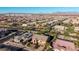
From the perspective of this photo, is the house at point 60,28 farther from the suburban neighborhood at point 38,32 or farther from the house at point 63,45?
the house at point 63,45

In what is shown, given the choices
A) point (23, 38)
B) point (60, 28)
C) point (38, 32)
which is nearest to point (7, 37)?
point (23, 38)

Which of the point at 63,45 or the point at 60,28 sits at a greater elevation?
the point at 60,28

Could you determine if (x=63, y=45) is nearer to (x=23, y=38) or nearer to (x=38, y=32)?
(x=38, y=32)

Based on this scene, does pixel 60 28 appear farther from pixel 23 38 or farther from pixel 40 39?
pixel 23 38

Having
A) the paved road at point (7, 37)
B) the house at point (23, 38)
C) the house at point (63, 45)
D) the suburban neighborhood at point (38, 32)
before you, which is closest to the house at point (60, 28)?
the suburban neighborhood at point (38, 32)

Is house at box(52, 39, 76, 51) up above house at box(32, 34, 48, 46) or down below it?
below

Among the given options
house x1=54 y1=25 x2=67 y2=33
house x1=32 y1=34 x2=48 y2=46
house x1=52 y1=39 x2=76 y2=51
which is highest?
house x1=54 y1=25 x2=67 y2=33

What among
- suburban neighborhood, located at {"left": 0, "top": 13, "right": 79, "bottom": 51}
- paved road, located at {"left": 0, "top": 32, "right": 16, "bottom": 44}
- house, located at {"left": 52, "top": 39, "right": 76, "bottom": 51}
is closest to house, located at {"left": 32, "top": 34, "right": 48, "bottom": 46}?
suburban neighborhood, located at {"left": 0, "top": 13, "right": 79, "bottom": 51}

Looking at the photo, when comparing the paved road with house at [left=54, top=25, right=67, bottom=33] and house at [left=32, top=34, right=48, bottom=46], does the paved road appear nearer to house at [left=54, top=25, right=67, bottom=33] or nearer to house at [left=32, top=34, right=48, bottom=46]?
house at [left=32, top=34, right=48, bottom=46]
